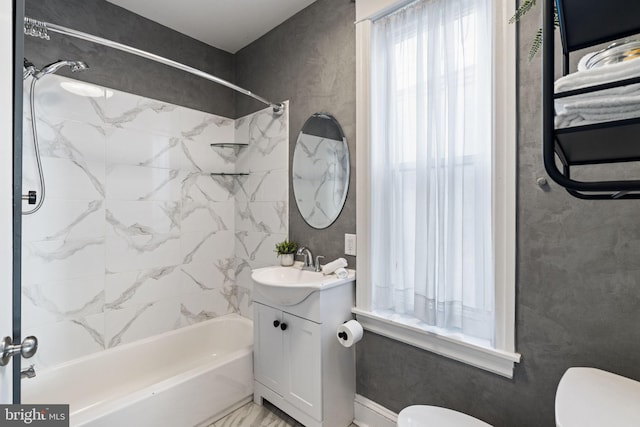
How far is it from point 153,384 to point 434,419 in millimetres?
1755

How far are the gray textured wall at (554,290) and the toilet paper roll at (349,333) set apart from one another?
0.51 m

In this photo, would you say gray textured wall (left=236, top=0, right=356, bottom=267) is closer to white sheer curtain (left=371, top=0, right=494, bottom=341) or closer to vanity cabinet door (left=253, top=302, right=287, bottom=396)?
white sheer curtain (left=371, top=0, right=494, bottom=341)

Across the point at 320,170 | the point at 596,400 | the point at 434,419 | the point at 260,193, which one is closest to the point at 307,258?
the point at 320,170

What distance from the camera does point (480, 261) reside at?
53.3 inches

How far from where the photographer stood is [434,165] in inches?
58.6

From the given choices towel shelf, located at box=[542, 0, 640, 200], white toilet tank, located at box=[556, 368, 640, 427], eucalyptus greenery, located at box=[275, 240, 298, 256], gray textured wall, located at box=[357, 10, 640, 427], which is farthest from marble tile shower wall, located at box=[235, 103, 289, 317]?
towel shelf, located at box=[542, 0, 640, 200]

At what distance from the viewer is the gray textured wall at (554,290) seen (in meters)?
1.06

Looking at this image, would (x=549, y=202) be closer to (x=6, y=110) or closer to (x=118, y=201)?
(x=6, y=110)

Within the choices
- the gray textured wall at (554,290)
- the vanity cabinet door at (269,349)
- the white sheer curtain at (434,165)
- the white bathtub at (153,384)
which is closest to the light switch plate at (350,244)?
the white sheer curtain at (434,165)

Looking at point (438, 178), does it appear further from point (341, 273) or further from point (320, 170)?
point (320, 170)

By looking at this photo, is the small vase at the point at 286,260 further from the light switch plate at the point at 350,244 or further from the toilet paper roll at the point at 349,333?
the toilet paper roll at the point at 349,333

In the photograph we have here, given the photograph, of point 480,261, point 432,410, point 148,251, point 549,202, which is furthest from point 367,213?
point 148,251

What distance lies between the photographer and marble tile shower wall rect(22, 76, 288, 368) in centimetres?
184

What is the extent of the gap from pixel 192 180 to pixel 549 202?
236 cm
